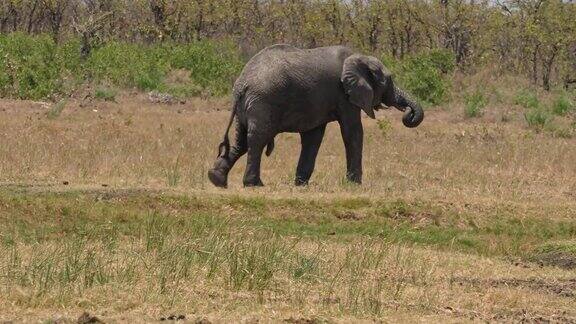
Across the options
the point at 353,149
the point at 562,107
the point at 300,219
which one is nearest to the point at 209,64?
the point at 562,107

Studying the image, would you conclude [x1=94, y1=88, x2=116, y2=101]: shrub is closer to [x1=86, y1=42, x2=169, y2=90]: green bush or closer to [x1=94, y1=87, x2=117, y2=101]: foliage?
[x1=94, y1=87, x2=117, y2=101]: foliage

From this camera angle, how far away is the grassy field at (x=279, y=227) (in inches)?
367

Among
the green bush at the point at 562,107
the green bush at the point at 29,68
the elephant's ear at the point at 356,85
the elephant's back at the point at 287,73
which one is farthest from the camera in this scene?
the green bush at the point at 562,107

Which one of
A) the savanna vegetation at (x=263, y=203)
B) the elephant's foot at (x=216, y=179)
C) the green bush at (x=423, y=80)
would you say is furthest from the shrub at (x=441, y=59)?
the elephant's foot at (x=216, y=179)

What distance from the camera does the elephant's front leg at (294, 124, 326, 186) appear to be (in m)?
18.7

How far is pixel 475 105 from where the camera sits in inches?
1236

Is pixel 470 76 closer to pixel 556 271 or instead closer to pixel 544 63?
pixel 544 63

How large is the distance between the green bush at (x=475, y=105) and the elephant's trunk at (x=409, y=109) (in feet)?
37.3

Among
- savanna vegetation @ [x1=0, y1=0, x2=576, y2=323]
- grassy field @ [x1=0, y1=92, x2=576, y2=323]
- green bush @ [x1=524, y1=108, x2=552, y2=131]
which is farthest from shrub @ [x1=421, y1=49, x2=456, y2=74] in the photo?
grassy field @ [x1=0, y1=92, x2=576, y2=323]

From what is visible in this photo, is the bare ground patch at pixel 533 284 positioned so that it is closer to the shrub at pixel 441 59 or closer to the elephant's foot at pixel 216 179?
the elephant's foot at pixel 216 179

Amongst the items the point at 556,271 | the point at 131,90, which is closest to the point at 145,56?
the point at 131,90

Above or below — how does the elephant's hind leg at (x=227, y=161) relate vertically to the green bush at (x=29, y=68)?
below

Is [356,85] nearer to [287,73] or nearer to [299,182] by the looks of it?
[287,73]

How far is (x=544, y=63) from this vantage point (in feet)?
146
